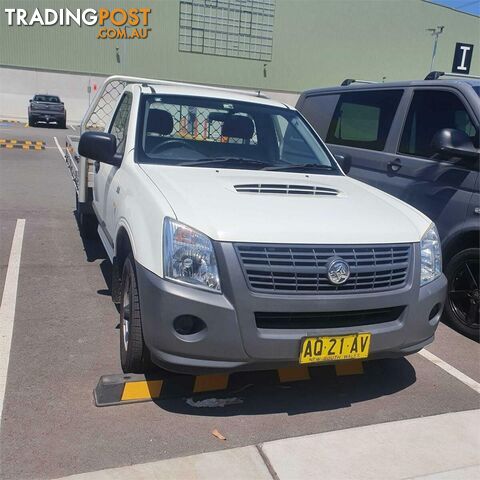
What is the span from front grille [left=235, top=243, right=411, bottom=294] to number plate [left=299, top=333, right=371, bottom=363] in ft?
0.88

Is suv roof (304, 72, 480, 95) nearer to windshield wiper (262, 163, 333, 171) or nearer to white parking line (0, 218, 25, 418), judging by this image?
windshield wiper (262, 163, 333, 171)

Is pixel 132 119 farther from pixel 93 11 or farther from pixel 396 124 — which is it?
pixel 93 11

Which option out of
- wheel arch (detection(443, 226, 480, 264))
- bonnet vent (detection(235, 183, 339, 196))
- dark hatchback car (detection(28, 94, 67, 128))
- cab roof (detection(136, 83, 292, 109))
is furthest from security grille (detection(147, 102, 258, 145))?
dark hatchback car (detection(28, 94, 67, 128))

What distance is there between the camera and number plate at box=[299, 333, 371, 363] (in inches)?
110

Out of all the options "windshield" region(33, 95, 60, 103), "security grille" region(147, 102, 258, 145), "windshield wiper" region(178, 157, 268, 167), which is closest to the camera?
"windshield wiper" region(178, 157, 268, 167)

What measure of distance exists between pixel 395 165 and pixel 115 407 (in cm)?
348

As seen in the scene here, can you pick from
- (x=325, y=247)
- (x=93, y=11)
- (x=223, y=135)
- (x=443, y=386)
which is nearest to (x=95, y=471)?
(x=325, y=247)

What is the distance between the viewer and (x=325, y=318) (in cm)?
287

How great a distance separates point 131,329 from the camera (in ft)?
10.2

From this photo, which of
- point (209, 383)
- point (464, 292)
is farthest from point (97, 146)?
point (464, 292)

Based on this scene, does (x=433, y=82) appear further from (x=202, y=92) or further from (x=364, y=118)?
(x=202, y=92)

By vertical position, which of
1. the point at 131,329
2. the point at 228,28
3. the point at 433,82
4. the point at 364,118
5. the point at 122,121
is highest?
the point at 228,28

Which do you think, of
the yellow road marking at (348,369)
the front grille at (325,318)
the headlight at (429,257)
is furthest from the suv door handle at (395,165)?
the front grille at (325,318)

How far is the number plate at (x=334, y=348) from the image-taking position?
110 inches
